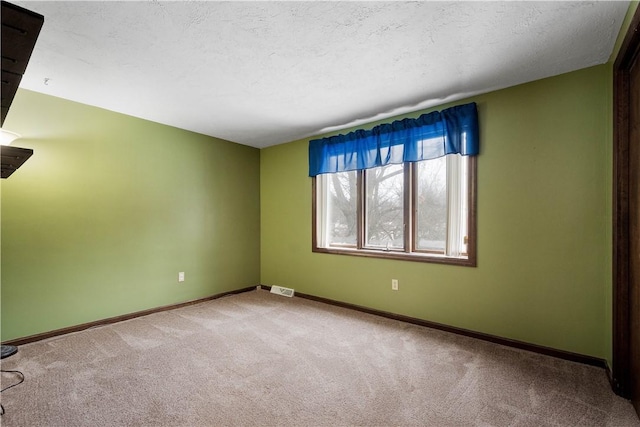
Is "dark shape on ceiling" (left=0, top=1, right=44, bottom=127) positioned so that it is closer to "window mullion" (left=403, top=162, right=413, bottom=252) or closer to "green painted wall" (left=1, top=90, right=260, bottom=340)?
"green painted wall" (left=1, top=90, right=260, bottom=340)

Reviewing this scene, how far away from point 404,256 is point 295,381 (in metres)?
1.73

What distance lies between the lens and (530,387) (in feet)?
6.26

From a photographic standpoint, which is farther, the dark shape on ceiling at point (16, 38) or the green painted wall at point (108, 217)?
the green painted wall at point (108, 217)

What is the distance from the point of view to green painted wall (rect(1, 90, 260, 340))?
2590mm

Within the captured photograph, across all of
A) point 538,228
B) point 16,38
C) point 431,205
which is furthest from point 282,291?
point 16,38

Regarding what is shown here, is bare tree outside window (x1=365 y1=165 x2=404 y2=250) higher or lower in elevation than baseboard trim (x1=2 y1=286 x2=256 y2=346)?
higher

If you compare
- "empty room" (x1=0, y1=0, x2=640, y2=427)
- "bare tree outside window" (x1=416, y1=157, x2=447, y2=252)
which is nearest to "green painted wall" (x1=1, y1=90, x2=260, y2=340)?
"empty room" (x1=0, y1=0, x2=640, y2=427)

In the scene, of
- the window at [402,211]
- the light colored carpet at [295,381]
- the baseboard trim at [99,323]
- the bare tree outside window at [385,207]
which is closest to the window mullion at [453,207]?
the window at [402,211]

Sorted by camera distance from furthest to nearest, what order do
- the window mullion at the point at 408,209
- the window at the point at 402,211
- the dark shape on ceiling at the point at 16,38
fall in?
the window mullion at the point at 408,209 → the window at the point at 402,211 → the dark shape on ceiling at the point at 16,38

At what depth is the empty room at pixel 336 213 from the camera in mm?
1707

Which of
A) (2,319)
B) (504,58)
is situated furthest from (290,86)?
(2,319)

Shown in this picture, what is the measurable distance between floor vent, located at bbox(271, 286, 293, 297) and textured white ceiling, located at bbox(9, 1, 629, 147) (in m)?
2.49

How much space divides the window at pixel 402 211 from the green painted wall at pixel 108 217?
144 cm

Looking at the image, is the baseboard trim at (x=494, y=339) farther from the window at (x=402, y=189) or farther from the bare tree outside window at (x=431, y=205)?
the bare tree outside window at (x=431, y=205)
